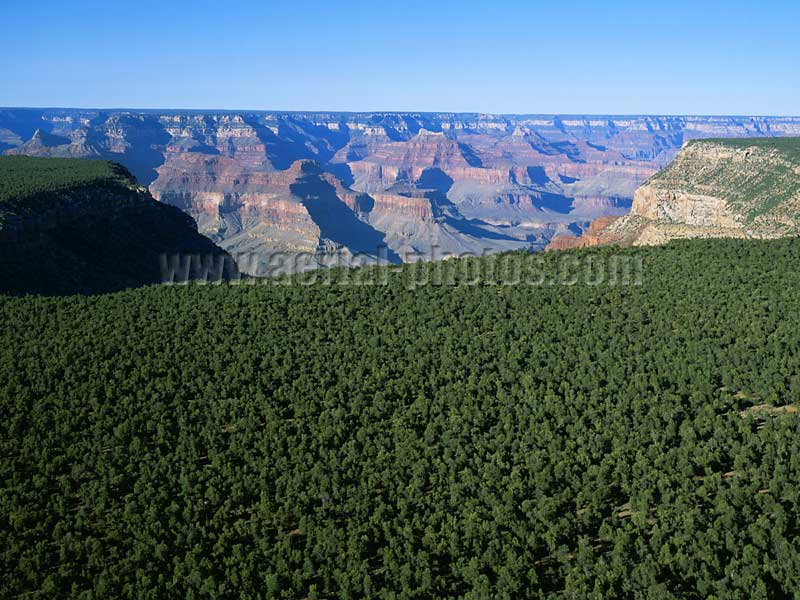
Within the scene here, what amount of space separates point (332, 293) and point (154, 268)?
49.1 metres

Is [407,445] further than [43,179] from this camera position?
No

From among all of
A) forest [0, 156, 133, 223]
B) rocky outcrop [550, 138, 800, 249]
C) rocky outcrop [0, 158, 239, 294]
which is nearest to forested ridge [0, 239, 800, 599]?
rocky outcrop [0, 158, 239, 294]

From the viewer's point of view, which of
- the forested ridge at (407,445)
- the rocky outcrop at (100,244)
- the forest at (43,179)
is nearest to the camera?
the forested ridge at (407,445)

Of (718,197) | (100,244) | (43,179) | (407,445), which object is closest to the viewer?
(407,445)

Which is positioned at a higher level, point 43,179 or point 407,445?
point 43,179

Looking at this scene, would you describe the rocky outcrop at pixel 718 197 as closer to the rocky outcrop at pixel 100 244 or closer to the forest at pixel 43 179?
the rocky outcrop at pixel 100 244

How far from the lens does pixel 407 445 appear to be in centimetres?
3712

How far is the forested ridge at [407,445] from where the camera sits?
2834 centimetres

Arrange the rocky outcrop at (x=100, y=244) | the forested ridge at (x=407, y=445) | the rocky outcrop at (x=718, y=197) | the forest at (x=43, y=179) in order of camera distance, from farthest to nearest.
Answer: the rocky outcrop at (x=718, y=197), the forest at (x=43, y=179), the rocky outcrop at (x=100, y=244), the forested ridge at (x=407, y=445)

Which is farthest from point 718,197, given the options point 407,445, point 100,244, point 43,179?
point 43,179

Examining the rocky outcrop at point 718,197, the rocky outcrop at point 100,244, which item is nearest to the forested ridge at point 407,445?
the rocky outcrop at point 100,244

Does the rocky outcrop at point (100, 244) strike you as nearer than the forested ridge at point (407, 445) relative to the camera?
No

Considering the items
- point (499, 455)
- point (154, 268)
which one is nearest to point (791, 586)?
point (499, 455)

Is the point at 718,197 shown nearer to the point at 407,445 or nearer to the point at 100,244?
the point at 100,244
